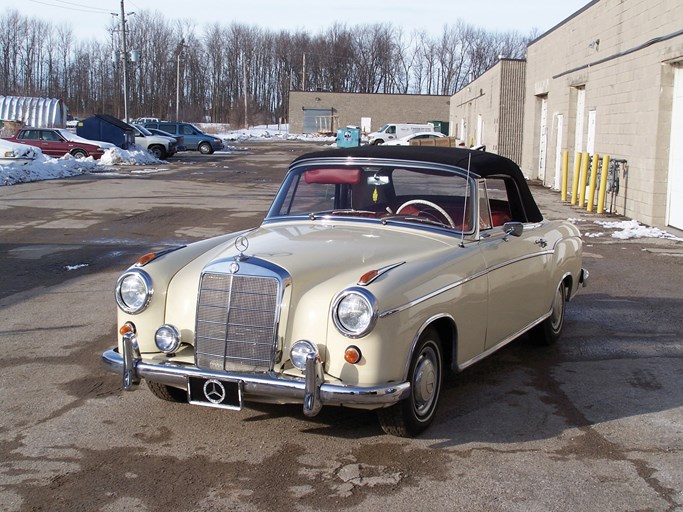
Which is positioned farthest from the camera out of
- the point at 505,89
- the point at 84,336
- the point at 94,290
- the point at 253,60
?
the point at 253,60

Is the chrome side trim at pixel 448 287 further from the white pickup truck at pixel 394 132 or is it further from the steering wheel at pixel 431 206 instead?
the white pickup truck at pixel 394 132

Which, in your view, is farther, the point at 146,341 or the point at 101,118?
the point at 101,118

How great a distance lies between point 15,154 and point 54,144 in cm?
637

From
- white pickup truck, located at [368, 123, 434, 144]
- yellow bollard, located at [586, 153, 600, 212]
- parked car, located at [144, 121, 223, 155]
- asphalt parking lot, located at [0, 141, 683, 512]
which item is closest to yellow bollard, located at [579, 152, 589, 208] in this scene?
yellow bollard, located at [586, 153, 600, 212]

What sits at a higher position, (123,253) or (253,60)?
(253,60)

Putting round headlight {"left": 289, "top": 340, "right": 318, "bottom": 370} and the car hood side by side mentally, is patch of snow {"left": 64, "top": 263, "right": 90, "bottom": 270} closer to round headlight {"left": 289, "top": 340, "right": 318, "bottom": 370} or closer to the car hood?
the car hood

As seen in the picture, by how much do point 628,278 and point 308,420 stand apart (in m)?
6.50

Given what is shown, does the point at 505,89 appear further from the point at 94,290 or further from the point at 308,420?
the point at 308,420

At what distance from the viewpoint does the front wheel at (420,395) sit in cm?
457

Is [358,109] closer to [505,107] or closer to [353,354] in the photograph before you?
[505,107]

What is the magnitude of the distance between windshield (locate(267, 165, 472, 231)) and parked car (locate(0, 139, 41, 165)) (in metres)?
22.0

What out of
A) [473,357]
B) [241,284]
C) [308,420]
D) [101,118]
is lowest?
[308,420]

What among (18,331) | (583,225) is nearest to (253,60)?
(583,225)

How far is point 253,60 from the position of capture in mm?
118000
